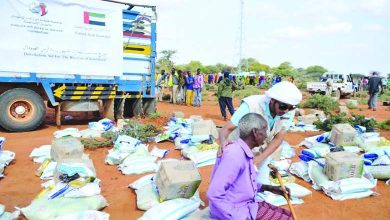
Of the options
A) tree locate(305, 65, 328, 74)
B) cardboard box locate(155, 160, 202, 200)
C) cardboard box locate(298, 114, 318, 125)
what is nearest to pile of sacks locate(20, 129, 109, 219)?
cardboard box locate(155, 160, 202, 200)

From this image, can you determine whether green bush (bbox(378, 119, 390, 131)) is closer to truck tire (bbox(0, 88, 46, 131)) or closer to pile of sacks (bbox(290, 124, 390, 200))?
pile of sacks (bbox(290, 124, 390, 200))

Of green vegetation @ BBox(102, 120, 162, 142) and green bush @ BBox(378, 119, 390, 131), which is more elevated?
green vegetation @ BBox(102, 120, 162, 142)

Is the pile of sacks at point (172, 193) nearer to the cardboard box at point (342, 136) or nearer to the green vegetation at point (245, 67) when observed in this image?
the cardboard box at point (342, 136)

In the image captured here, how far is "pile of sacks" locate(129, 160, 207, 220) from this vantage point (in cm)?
359

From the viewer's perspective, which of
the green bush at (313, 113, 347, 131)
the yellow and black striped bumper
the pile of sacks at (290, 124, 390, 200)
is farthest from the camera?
the green bush at (313, 113, 347, 131)

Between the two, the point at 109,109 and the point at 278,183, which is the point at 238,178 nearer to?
the point at 278,183

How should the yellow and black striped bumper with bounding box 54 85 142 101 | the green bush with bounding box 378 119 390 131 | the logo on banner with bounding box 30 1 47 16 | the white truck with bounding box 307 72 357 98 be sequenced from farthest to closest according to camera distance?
1. the white truck with bounding box 307 72 357 98
2. the green bush with bounding box 378 119 390 131
3. the yellow and black striped bumper with bounding box 54 85 142 101
4. the logo on banner with bounding box 30 1 47 16

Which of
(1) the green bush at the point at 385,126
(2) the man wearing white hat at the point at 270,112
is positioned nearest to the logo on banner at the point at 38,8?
(2) the man wearing white hat at the point at 270,112

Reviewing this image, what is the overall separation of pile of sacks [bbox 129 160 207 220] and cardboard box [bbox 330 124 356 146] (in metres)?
3.71

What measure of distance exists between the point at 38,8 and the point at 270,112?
6.48 meters

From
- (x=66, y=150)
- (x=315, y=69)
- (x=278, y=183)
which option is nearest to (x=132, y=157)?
(x=66, y=150)

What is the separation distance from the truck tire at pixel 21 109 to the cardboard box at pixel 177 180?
207 inches

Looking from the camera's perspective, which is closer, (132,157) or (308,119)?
(132,157)

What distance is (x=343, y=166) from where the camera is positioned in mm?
4789
